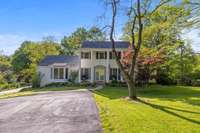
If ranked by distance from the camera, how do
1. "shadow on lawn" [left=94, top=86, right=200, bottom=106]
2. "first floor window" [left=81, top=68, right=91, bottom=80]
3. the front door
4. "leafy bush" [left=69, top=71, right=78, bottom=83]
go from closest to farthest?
1. "shadow on lawn" [left=94, top=86, right=200, bottom=106]
2. "leafy bush" [left=69, top=71, right=78, bottom=83]
3. "first floor window" [left=81, top=68, right=91, bottom=80]
4. the front door

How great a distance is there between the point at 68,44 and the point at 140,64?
36136 millimetres

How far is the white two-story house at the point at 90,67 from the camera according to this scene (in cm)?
3844

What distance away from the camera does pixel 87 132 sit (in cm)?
851

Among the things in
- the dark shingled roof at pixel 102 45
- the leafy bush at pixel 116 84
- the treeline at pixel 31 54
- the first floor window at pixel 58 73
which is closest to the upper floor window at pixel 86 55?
the dark shingled roof at pixel 102 45

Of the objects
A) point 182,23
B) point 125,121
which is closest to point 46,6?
point 182,23

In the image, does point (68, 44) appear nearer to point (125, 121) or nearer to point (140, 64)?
point (140, 64)

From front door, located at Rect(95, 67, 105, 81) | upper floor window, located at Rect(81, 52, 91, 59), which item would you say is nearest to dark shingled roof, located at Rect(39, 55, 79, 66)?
upper floor window, located at Rect(81, 52, 91, 59)

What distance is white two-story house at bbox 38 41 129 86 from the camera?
38438mm

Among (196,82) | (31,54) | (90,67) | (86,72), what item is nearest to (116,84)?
(90,67)

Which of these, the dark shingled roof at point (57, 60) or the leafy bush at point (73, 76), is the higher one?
the dark shingled roof at point (57, 60)

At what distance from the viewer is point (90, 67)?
1524 inches

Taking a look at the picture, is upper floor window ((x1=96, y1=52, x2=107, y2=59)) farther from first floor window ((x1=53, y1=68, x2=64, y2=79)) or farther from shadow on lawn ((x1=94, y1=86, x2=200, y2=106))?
shadow on lawn ((x1=94, y1=86, x2=200, y2=106))

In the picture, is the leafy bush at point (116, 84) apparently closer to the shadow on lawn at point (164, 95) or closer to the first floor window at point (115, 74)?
the first floor window at point (115, 74)

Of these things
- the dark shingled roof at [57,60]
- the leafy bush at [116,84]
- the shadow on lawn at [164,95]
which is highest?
the dark shingled roof at [57,60]
